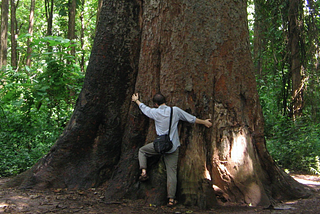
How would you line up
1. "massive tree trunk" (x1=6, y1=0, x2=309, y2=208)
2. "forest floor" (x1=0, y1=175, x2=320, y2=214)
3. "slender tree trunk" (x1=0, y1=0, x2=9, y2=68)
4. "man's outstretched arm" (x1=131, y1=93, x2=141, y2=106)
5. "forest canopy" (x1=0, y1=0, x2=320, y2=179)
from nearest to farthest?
"forest floor" (x1=0, y1=175, x2=320, y2=214) → "massive tree trunk" (x1=6, y1=0, x2=309, y2=208) → "man's outstretched arm" (x1=131, y1=93, x2=141, y2=106) → "forest canopy" (x1=0, y1=0, x2=320, y2=179) → "slender tree trunk" (x1=0, y1=0, x2=9, y2=68)

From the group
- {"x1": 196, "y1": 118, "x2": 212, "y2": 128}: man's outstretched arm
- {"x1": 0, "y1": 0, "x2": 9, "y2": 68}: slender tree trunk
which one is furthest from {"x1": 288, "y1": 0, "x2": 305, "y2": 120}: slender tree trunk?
{"x1": 0, "y1": 0, "x2": 9, "y2": 68}: slender tree trunk

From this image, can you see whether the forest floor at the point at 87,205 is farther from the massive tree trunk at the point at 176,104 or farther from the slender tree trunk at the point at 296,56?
the slender tree trunk at the point at 296,56

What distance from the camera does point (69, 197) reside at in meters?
5.18

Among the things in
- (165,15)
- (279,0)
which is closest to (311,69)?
(279,0)

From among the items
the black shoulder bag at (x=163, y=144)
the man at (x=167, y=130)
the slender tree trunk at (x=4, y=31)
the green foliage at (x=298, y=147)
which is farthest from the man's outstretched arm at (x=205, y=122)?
the slender tree trunk at (x=4, y=31)

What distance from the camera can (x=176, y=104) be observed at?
205 inches

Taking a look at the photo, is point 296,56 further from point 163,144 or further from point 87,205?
point 87,205

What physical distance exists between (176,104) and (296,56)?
6.93 m

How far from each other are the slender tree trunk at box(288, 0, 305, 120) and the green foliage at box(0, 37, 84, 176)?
6.96 m

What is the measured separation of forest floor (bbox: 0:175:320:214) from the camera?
468cm

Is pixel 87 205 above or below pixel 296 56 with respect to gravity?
below

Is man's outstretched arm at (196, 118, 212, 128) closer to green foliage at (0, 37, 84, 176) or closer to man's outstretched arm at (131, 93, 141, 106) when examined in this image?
man's outstretched arm at (131, 93, 141, 106)

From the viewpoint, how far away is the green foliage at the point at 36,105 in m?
8.25

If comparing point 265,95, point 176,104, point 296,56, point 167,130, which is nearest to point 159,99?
point 176,104
